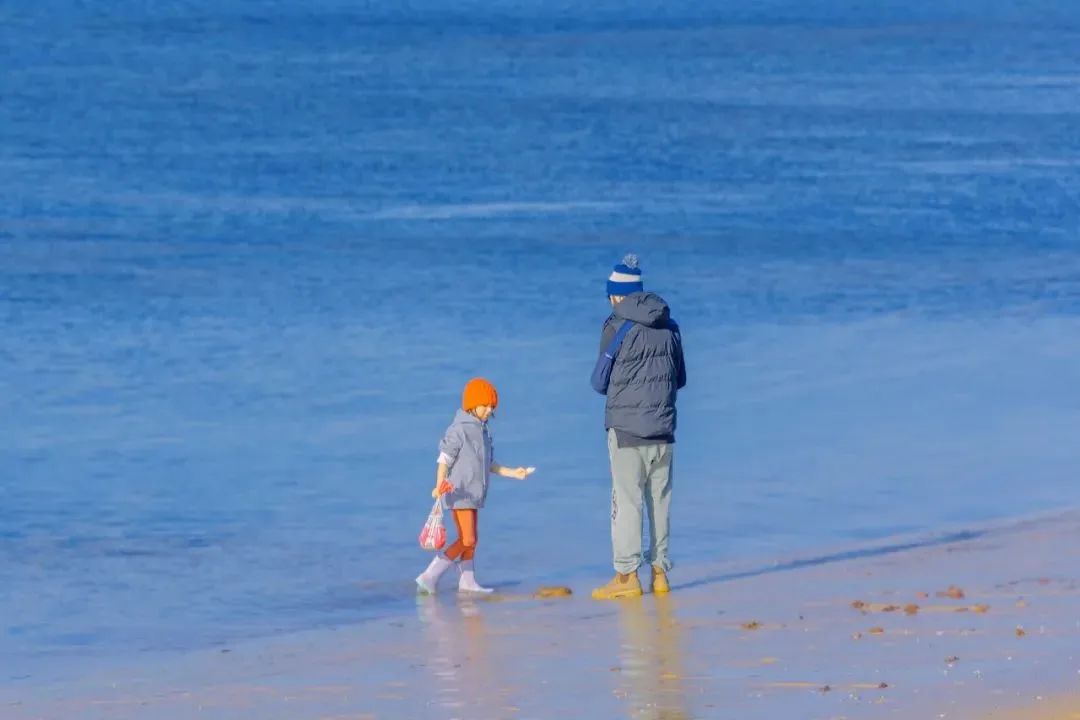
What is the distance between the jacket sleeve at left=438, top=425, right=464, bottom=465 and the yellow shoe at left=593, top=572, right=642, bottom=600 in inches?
33.4

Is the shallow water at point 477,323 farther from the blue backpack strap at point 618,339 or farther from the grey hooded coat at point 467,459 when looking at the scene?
the blue backpack strap at point 618,339

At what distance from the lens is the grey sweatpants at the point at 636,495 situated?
9555mm

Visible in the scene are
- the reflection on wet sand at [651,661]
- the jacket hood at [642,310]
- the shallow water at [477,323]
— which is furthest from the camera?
the shallow water at [477,323]

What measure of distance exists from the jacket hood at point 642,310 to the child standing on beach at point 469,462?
697 millimetres

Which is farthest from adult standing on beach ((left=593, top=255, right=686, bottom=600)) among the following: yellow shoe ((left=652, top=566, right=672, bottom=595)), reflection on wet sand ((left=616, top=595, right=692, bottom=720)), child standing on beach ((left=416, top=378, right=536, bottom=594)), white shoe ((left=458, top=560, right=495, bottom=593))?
white shoe ((left=458, top=560, right=495, bottom=593))

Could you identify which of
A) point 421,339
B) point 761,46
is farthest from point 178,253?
point 761,46

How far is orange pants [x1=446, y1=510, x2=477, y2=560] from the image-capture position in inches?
395

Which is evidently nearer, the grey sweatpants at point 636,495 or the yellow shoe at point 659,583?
the grey sweatpants at point 636,495

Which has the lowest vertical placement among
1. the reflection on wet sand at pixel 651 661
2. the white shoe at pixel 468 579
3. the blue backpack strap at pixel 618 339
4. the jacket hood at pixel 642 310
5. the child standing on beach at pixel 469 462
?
the reflection on wet sand at pixel 651 661

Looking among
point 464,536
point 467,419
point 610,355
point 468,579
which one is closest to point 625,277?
point 610,355

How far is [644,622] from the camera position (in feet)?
29.9

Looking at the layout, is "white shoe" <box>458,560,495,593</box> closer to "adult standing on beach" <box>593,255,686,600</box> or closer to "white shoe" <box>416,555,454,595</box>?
"white shoe" <box>416,555,454,595</box>

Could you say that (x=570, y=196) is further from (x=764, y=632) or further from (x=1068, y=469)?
(x=764, y=632)

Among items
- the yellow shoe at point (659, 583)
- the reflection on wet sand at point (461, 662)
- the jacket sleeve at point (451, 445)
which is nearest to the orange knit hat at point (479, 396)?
the jacket sleeve at point (451, 445)
